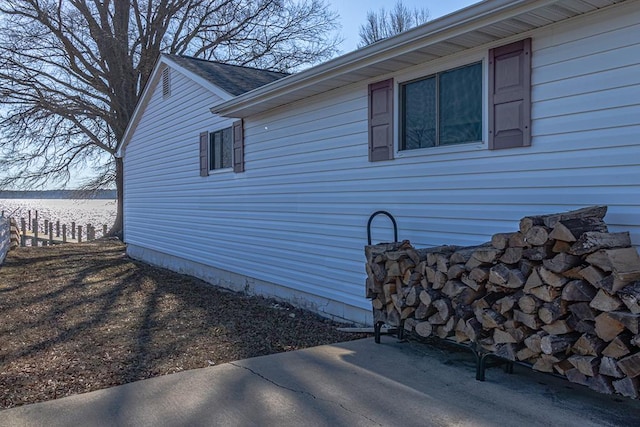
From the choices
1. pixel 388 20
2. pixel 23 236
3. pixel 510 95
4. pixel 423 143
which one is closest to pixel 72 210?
pixel 23 236

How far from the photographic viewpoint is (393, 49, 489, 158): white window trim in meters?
4.60

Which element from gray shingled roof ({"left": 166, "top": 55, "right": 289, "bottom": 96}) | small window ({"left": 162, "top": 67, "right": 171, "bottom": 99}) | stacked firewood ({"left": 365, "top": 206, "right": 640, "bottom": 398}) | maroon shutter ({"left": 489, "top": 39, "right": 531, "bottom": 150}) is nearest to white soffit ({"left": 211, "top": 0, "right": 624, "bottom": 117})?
maroon shutter ({"left": 489, "top": 39, "right": 531, "bottom": 150})

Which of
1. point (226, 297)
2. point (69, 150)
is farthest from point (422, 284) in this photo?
point (69, 150)

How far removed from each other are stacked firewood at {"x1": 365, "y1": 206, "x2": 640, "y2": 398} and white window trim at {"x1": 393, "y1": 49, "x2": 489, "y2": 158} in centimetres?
106

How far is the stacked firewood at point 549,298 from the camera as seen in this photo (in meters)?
2.99

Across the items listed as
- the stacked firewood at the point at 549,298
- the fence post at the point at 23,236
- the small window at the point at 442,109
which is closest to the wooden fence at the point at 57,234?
the fence post at the point at 23,236

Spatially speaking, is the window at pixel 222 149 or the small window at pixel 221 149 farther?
the small window at pixel 221 149

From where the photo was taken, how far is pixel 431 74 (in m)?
5.16

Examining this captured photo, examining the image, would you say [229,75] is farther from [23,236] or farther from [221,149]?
[23,236]

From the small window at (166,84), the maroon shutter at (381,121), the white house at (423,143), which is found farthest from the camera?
the small window at (166,84)

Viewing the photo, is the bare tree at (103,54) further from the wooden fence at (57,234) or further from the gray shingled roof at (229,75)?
the gray shingled roof at (229,75)

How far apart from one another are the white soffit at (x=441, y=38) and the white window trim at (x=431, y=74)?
94 mm

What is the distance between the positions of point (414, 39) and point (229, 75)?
21.0ft

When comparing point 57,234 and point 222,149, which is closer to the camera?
point 222,149
